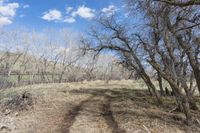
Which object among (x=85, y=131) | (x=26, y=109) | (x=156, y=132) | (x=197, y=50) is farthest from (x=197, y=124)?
(x=26, y=109)

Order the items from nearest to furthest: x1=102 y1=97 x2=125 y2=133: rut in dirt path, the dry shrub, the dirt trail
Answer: the dirt trail < x1=102 y1=97 x2=125 y2=133: rut in dirt path < the dry shrub

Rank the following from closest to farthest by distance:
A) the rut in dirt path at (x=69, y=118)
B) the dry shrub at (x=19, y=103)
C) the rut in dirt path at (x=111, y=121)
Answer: the rut in dirt path at (x=69, y=118) → the rut in dirt path at (x=111, y=121) → the dry shrub at (x=19, y=103)

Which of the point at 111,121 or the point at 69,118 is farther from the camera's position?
the point at 69,118

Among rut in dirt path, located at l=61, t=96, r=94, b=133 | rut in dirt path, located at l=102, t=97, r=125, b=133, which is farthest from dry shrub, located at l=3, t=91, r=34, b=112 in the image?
rut in dirt path, located at l=102, t=97, r=125, b=133

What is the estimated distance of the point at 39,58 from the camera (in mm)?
68750

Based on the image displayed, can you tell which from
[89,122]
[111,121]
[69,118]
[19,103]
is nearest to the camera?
[89,122]

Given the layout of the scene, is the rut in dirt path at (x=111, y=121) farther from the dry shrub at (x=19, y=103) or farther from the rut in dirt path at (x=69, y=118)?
the dry shrub at (x=19, y=103)

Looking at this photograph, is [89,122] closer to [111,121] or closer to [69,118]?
[111,121]

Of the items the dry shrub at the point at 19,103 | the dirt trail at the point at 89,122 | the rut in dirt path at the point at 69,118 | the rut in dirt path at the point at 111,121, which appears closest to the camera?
the rut in dirt path at the point at 69,118

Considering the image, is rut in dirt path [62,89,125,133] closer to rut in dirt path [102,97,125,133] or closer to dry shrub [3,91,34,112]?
rut in dirt path [102,97,125,133]

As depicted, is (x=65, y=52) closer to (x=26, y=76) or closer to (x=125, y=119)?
(x=26, y=76)

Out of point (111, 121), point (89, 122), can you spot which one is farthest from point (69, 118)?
point (111, 121)

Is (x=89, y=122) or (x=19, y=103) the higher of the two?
(x=19, y=103)

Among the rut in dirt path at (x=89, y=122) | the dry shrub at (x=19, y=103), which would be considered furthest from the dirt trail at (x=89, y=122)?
the dry shrub at (x=19, y=103)
